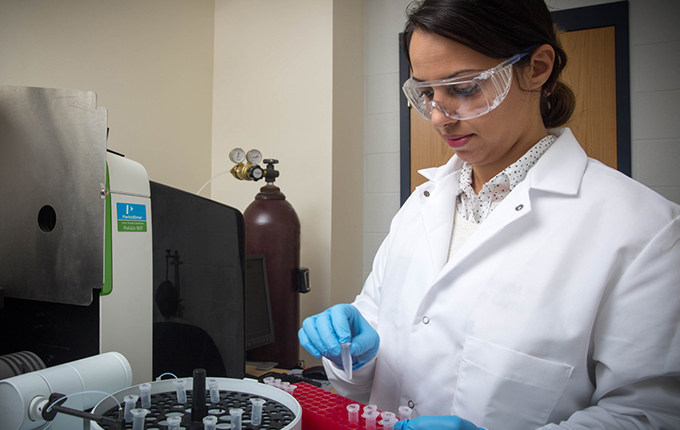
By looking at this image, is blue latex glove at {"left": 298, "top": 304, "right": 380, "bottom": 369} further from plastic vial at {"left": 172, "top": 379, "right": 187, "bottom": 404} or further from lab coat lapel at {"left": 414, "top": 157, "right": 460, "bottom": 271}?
plastic vial at {"left": 172, "top": 379, "right": 187, "bottom": 404}

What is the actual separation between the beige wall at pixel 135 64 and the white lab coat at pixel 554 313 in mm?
1288

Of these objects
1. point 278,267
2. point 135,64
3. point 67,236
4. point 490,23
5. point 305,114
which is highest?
point 135,64

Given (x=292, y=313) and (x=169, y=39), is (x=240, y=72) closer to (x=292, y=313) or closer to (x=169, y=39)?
(x=169, y=39)

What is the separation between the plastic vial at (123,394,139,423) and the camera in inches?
20.2

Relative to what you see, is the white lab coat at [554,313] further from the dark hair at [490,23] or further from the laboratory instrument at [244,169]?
the laboratory instrument at [244,169]

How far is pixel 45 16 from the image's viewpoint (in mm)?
1418

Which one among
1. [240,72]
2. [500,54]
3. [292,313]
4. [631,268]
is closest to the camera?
[631,268]

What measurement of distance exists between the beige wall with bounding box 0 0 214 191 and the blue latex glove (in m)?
1.16

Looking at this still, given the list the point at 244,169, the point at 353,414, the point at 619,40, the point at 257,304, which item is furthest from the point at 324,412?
the point at 619,40

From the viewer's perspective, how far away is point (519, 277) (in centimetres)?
79

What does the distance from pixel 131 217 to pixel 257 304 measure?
89cm

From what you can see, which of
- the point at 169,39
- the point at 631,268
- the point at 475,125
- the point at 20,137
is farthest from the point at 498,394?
the point at 169,39

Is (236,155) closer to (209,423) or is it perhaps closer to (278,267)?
(278,267)

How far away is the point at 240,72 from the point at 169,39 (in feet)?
1.18
